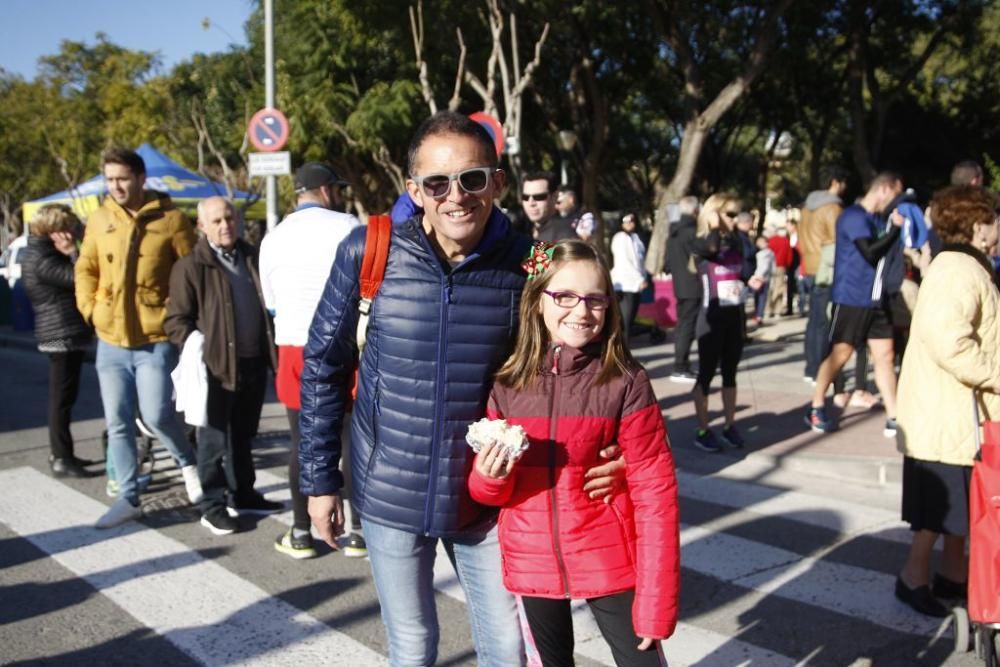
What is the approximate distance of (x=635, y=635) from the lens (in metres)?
2.58

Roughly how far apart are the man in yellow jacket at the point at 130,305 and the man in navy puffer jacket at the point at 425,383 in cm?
327

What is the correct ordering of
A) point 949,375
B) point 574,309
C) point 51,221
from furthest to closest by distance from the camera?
point 51,221, point 949,375, point 574,309

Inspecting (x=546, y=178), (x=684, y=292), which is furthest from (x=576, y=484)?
(x=684, y=292)

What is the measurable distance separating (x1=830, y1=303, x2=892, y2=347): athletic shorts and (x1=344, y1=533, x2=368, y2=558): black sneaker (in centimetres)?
421

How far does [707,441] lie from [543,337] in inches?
196

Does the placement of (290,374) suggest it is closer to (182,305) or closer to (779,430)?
(182,305)

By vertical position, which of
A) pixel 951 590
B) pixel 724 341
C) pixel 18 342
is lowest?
pixel 18 342

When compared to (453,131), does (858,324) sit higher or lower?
lower

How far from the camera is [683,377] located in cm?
1048

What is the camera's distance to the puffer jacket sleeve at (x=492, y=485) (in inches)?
97.7

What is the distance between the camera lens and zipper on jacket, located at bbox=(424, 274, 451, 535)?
2570mm

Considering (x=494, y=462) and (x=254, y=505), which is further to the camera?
(x=254, y=505)

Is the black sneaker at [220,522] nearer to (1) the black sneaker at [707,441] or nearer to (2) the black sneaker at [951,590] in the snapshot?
(1) the black sneaker at [707,441]

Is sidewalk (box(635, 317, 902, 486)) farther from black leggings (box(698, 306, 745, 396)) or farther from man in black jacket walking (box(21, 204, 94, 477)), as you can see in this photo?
man in black jacket walking (box(21, 204, 94, 477))
